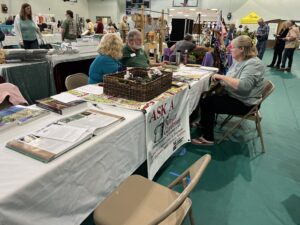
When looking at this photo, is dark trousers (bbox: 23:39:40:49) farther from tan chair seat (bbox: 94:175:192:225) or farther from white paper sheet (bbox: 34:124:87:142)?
tan chair seat (bbox: 94:175:192:225)

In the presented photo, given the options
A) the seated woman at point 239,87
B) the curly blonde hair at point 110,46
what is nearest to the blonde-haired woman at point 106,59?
the curly blonde hair at point 110,46

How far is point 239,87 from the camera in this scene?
2219mm

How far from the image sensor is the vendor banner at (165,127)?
5.27ft

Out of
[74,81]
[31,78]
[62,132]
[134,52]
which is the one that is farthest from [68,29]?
[62,132]

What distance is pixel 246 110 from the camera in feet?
8.01

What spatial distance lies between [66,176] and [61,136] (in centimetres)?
21

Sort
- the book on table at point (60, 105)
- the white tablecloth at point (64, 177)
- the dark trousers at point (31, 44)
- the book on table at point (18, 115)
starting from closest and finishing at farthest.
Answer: the white tablecloth at point (64, 177) → the book on table at point (18, 115) → the book on table at point (60, 105) → the dark trousers at point (31, 44)

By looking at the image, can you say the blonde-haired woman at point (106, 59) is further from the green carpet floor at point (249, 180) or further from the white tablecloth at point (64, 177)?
the green carpet floor at point (249, 180)

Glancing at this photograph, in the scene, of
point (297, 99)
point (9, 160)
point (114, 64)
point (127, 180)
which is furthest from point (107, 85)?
point (297, 99)

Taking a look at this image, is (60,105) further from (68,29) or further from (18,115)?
(68,29)

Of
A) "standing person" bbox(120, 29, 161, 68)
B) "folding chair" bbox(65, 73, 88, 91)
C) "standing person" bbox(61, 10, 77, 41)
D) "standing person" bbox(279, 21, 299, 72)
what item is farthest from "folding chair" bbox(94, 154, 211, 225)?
"standing person" bbox(279, 21, 299, 72)

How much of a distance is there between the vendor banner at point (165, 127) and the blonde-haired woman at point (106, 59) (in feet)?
2.32

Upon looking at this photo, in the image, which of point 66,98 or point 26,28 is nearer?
point 66,98

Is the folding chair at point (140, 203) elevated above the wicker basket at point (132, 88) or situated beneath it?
situated beneath
